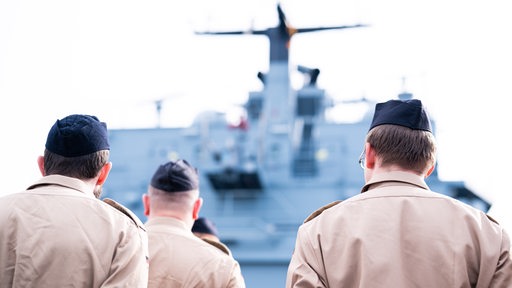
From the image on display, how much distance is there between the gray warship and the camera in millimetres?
16312

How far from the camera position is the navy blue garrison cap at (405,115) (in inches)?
103

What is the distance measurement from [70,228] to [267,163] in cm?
1524

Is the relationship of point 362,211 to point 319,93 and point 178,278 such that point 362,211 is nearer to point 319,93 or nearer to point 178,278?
point 178,278

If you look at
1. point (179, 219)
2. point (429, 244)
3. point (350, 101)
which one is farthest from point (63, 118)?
point (350, 101)

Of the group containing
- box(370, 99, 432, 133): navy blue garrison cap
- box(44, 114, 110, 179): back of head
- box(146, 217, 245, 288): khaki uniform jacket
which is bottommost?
box(146, 217, 245, 288): khaki uniform jacket

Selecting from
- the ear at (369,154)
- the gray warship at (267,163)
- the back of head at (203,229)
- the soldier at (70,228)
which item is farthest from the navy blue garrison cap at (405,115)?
the gray warship at (267,163)

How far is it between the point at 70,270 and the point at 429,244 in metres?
1.26

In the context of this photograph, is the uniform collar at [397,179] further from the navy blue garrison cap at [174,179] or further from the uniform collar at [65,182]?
the navy blue garrison cap at [174,179]

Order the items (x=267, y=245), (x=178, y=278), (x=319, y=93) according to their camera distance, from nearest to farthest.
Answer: (x=178, y=278) < (x=267, y=245) < (x=319, y=93)

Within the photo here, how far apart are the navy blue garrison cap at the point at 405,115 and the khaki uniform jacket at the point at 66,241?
Answer: 1.03 m

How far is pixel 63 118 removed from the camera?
287cm

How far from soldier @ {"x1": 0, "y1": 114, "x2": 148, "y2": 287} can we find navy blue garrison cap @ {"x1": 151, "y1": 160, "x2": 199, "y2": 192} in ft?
2.84

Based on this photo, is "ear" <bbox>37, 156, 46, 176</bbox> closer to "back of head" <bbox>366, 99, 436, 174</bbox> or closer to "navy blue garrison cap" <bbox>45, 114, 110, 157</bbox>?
"navy blue garrison cap" <bbox>45, 114, 110, 157</bbox>

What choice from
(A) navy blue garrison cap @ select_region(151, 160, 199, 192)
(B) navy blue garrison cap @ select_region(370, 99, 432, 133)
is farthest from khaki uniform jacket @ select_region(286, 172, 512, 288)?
(A) navy blue garrison cap @ select_region(151, 160, 199, 192)
